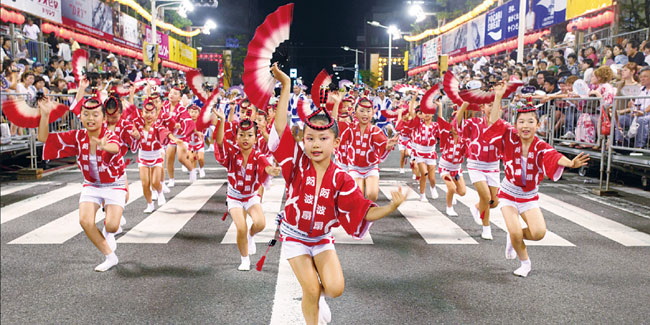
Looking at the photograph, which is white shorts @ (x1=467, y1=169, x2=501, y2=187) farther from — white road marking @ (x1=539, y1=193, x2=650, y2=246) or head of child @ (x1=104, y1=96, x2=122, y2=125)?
head of child @ (x1=104, y1=96, x2=122, y2=125)

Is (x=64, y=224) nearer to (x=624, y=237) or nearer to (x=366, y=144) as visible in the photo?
(x=366, y=144)

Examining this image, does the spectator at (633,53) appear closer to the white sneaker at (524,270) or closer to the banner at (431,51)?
the white sneaker at (524,270)

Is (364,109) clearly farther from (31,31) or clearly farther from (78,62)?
(31,31)

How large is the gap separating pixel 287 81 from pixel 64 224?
6.64 m

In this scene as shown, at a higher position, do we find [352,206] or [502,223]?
[352,206]

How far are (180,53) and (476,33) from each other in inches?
833

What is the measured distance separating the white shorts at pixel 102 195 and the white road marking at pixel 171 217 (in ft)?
4.56

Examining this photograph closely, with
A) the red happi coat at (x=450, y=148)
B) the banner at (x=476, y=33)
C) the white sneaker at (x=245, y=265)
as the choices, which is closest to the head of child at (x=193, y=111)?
the red happi coat at (x=450, y=148)

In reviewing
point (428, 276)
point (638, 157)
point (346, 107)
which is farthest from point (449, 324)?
point (638, 157)

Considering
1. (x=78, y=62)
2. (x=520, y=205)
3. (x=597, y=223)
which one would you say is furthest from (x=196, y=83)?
(x=597, y=223)

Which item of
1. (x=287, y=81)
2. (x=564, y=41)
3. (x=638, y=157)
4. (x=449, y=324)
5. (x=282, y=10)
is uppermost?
(x=564, y=41)

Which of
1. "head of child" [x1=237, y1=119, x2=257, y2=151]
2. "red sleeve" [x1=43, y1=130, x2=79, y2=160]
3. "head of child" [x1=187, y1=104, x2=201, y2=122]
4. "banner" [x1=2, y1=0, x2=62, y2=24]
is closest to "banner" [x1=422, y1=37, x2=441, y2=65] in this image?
"banner" [x1=2, y1=0, x2=62, y2=24]

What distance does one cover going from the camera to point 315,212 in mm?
3518

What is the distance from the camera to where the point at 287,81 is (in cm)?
262
